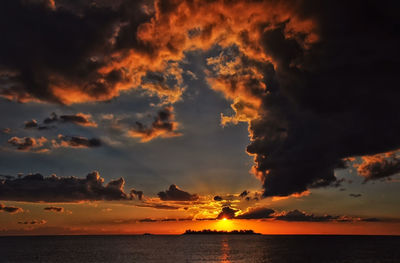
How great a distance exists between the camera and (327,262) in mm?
119625

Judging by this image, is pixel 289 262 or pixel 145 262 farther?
pixel 145 262

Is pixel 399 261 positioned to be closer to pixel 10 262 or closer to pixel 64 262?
pixel 64 262

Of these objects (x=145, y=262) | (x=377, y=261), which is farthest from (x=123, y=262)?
(x=377, y=261)

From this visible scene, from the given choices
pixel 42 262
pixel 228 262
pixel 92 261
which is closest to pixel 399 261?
pixel 228 262

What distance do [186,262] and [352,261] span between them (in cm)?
6737

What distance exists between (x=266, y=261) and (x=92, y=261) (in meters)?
71.9

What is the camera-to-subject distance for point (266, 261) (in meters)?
122

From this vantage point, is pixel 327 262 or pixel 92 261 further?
pixel 92 261

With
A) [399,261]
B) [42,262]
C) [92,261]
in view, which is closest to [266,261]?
[399,261]

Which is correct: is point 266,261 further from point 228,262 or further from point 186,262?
point 186,262

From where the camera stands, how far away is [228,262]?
122 meters

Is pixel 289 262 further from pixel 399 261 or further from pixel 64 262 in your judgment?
pixel 64 262

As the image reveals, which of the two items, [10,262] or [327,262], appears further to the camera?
[10,262]

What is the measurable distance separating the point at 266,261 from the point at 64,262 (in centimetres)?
8301
